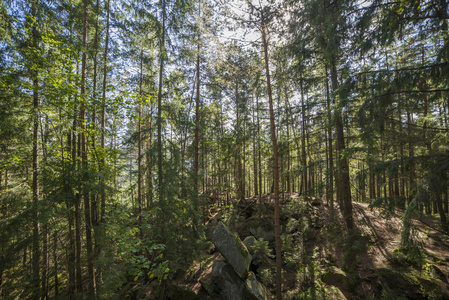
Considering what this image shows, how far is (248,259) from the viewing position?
26.3ft

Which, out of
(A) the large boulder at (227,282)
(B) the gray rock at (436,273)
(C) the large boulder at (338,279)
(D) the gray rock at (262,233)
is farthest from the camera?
(D) the gray rock at (262,233)

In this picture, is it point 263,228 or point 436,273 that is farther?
point 263,228

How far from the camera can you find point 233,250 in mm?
8086

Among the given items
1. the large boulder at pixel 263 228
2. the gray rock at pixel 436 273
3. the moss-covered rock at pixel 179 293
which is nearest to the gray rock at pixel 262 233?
the large boulder at pixel 263 228

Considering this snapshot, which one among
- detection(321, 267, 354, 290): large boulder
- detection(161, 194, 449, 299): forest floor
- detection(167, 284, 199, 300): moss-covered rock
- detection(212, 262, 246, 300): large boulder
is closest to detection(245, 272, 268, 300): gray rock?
detection(212, 262, 246, 300): large boulder

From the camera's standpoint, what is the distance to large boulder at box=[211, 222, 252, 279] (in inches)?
303

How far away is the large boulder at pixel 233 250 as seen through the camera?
7691 mm

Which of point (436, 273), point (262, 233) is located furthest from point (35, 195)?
point (436, 273)

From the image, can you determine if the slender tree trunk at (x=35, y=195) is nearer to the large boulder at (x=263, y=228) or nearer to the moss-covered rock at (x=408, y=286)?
the large boulder at (x=263, y=228)

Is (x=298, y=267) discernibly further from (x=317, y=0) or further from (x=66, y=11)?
(x=66, y=11)

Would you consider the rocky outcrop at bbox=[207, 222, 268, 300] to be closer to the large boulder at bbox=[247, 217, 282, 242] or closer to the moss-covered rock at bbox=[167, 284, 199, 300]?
the moss-covered rock at bbox=[167, 284, 199, 300]

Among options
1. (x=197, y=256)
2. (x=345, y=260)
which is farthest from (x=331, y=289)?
(x=197, y=256)

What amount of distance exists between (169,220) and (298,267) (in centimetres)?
628

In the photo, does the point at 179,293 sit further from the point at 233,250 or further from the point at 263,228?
the point at 263,228
